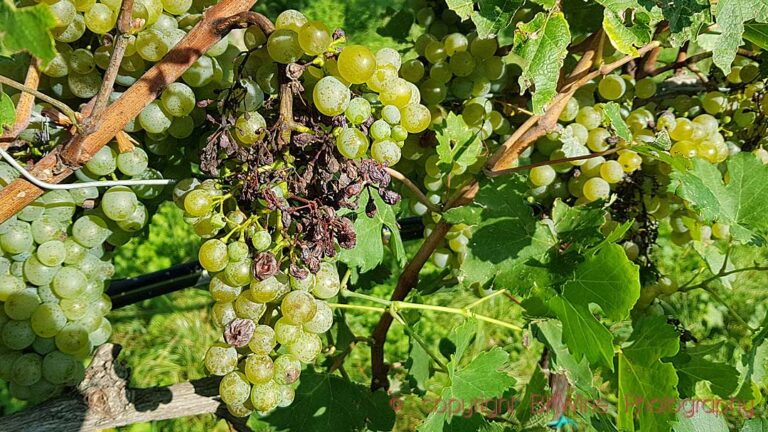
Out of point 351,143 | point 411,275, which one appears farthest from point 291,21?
point 411,275

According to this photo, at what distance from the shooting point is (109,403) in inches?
41.6

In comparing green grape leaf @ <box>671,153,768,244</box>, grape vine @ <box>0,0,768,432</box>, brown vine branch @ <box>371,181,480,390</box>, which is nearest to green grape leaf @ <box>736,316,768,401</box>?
grape vine @ <box>0,0,768,432</box>

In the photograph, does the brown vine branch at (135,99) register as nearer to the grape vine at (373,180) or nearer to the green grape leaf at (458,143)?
the grape vine at (373,180)

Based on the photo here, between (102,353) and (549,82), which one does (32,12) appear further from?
(102,353)

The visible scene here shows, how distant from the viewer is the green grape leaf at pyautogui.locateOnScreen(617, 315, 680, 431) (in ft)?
3.22

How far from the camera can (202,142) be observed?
2.98 ft

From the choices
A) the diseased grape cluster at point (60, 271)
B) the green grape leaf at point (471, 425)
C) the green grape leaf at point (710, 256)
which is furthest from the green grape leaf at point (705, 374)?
the diseased grape cluster at point (60, 271)

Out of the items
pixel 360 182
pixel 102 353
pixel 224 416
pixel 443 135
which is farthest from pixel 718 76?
pixel 102 353

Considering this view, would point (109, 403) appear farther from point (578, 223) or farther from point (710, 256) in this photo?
point (710, 256)

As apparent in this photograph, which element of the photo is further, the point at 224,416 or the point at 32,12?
the point at 224,416

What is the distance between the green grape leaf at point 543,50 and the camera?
33.0 inches

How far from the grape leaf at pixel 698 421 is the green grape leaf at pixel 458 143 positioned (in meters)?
0.53

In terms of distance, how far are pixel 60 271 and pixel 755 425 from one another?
1.05 meters

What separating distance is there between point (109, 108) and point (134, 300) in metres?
0.68
